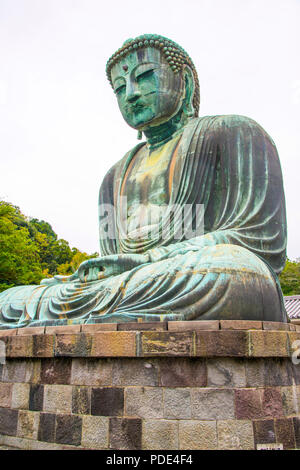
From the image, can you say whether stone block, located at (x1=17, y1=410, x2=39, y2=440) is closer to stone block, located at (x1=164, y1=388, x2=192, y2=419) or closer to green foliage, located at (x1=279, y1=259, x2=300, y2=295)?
stone block, located at (x1=164, y1=388, x2=192, y2=419)

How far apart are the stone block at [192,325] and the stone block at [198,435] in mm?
673

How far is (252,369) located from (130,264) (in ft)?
6.38

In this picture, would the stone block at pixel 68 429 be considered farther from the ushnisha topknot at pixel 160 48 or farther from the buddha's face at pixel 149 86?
the ushnisha topknot at pixel 160 48

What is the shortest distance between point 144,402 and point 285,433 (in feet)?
3.54

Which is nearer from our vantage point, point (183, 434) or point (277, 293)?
point (183, 434)

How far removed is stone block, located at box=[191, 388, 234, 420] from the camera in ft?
9.90

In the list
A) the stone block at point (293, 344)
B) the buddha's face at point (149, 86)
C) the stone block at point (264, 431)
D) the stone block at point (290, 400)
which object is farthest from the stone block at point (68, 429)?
the buddha's face at point (149, 86)

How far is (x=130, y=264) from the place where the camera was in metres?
4.68

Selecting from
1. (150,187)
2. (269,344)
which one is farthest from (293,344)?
(150,187)

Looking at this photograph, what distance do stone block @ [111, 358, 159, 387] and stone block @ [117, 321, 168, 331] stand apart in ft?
0.85

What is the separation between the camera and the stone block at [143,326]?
11.0 ft

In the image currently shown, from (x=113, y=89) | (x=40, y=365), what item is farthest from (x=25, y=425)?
(x=113, y=89)

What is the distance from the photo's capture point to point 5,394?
3.90 m

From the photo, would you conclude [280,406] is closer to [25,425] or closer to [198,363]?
[198,363]
